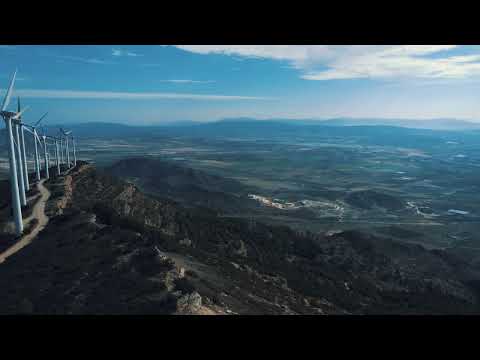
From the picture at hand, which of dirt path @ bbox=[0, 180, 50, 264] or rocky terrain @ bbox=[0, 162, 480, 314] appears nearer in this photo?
rocky terrain @ bbox=[0, 162, 480, 314]

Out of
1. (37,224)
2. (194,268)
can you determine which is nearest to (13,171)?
(37,224)

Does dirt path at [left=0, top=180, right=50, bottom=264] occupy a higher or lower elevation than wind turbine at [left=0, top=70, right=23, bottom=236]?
lower

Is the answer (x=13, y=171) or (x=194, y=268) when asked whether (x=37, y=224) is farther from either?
(x=194, y=268)
